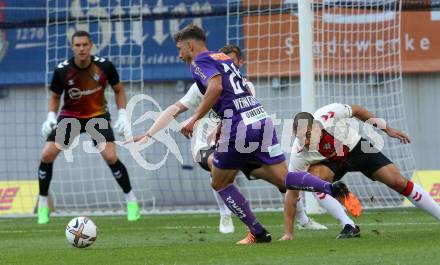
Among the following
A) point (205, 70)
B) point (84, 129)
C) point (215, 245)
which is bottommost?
point (215, 245)

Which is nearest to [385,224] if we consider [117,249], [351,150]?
[351,150]

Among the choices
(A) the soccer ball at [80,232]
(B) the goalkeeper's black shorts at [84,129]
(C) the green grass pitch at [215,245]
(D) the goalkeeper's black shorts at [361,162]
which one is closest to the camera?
(C) the green grass pitch at [215,245]

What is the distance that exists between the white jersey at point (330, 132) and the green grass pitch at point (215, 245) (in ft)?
2.35

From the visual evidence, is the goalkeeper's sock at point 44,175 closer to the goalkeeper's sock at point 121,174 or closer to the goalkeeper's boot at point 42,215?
the goalkeeper's boot at point 42,215

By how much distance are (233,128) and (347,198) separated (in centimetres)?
122

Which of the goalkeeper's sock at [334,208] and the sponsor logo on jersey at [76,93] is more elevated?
the sponsor logo on jersey at [76,93]

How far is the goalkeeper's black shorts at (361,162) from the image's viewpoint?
10148 mm

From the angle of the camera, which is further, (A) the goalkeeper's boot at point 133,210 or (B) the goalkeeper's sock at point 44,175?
(A) the goalkeeper's boot at point 133,210

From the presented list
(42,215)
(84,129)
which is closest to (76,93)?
(84,129)

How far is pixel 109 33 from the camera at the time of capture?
18.6 metres

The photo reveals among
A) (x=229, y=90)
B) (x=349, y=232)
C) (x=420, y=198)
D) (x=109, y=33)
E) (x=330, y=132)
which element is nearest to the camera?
(x=229, y=90)

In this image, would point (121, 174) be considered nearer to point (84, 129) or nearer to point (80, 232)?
point (84, 129)

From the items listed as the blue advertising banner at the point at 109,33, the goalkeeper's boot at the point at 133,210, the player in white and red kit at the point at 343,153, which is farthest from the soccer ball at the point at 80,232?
the blue advertising banner at the point at 109,33

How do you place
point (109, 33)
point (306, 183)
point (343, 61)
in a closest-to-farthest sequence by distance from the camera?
point (306, 183), point (343, 61), point (109, 33)
